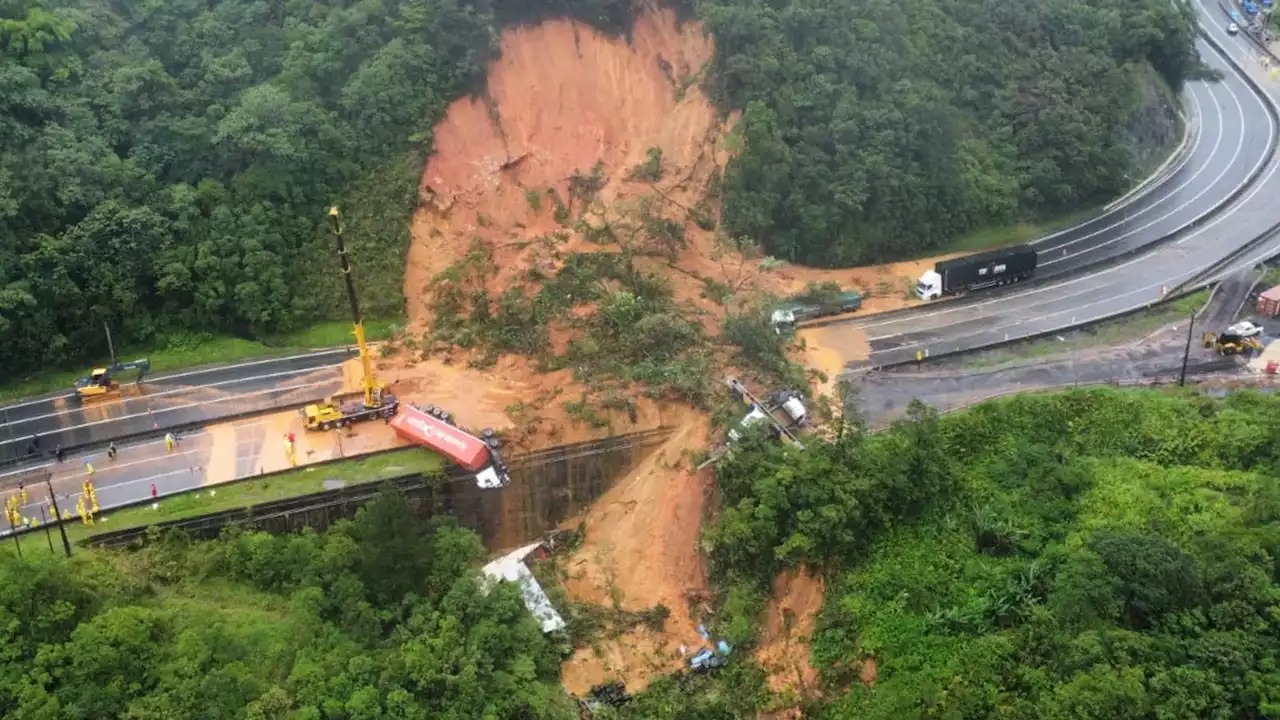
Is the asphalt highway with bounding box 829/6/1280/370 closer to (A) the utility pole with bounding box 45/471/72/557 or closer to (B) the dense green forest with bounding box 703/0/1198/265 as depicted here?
(B) the dense green forest with bounding box 703/0/1198/265

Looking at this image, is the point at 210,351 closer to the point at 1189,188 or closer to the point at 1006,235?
the point at 1006,235

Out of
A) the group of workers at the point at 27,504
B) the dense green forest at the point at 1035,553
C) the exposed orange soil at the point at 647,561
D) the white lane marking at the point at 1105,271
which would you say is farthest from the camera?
the white lane marking at the point at 1105,271

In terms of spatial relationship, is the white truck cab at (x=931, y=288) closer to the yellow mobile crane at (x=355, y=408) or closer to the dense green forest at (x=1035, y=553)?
the dense green forest at (x=1035, y=553)

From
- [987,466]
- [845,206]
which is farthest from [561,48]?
[987,466]

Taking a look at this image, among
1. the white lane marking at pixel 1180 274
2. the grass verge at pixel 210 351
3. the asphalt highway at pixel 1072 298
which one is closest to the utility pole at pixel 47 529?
the grass verge at pixel 210 351

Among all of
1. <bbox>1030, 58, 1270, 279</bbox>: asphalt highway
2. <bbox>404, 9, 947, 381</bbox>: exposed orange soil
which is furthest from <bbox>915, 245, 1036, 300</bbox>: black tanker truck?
<bbox>1030, 58, 1270, 279</bbox>: asphalt highway

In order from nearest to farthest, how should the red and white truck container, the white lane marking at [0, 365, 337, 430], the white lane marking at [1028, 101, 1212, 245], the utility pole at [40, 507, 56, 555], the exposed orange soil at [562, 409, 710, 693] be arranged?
the utility pole at [40, 507, 56, 555]
the exposed orange soil at [562, 409, 710, 693]
the white lane marking at [0, 365, 337, 430]
the red and white truck container
the white lane marking at [1028, 101, 1212, 245]
